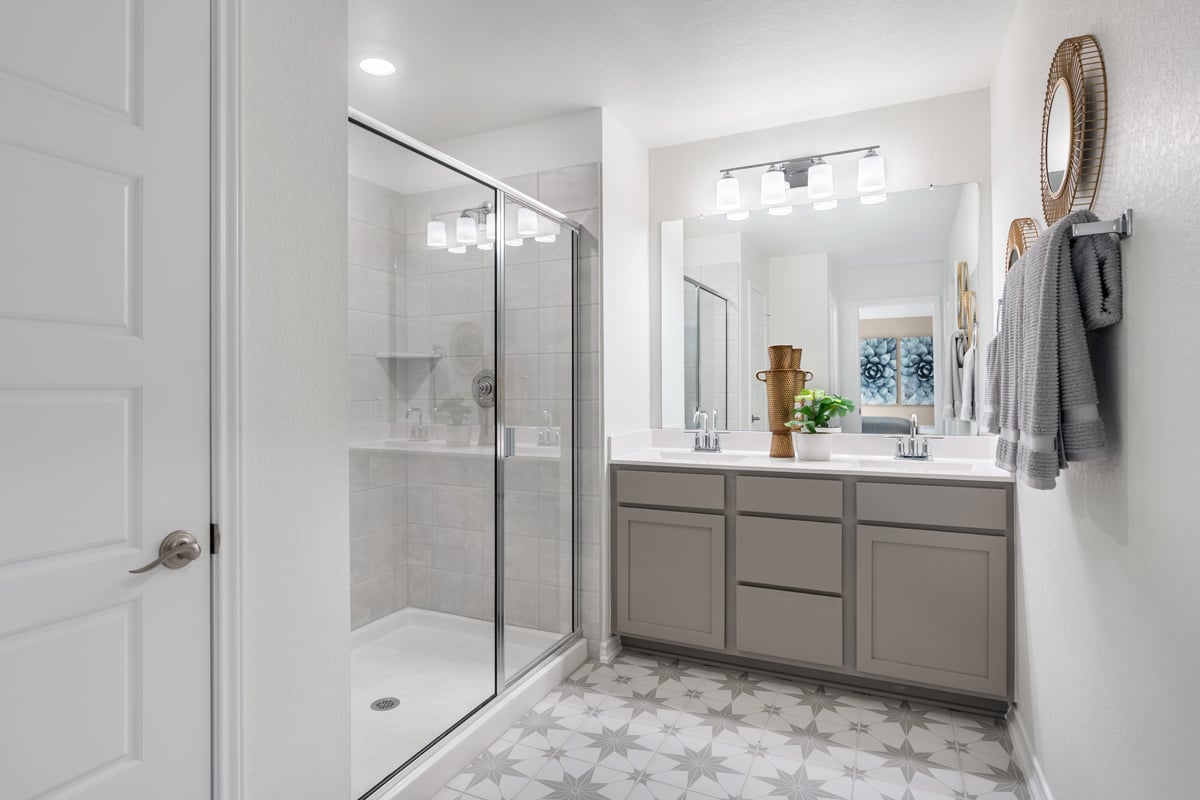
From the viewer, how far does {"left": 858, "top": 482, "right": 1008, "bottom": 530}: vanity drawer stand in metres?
2.33

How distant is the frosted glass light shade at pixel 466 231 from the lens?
230 cm

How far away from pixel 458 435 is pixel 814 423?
63.0 inches

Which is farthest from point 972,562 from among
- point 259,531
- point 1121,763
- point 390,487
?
point 259,531

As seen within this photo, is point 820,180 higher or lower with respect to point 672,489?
higher

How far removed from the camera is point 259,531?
134 cm

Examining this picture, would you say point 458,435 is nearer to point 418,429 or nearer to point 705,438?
point 418,429

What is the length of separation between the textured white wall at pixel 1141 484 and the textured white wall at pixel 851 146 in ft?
3.91

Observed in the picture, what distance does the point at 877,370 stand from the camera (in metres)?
3.01

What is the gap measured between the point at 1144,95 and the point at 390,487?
207 centimetres

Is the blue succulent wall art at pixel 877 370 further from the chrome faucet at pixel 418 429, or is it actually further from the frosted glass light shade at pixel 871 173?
the chrome faucet at pixel 418 429

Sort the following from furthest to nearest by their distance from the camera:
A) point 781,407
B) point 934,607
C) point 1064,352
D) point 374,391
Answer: point 781,407, point 934,607, point 374,391, point 1064,352

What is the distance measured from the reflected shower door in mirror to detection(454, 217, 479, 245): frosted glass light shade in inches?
53.2

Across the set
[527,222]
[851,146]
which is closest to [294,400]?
[527,222]

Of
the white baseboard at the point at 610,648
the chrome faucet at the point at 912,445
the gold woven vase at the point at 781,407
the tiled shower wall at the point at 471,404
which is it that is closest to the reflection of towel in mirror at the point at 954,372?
the chrome faucet at the point at 912,445
